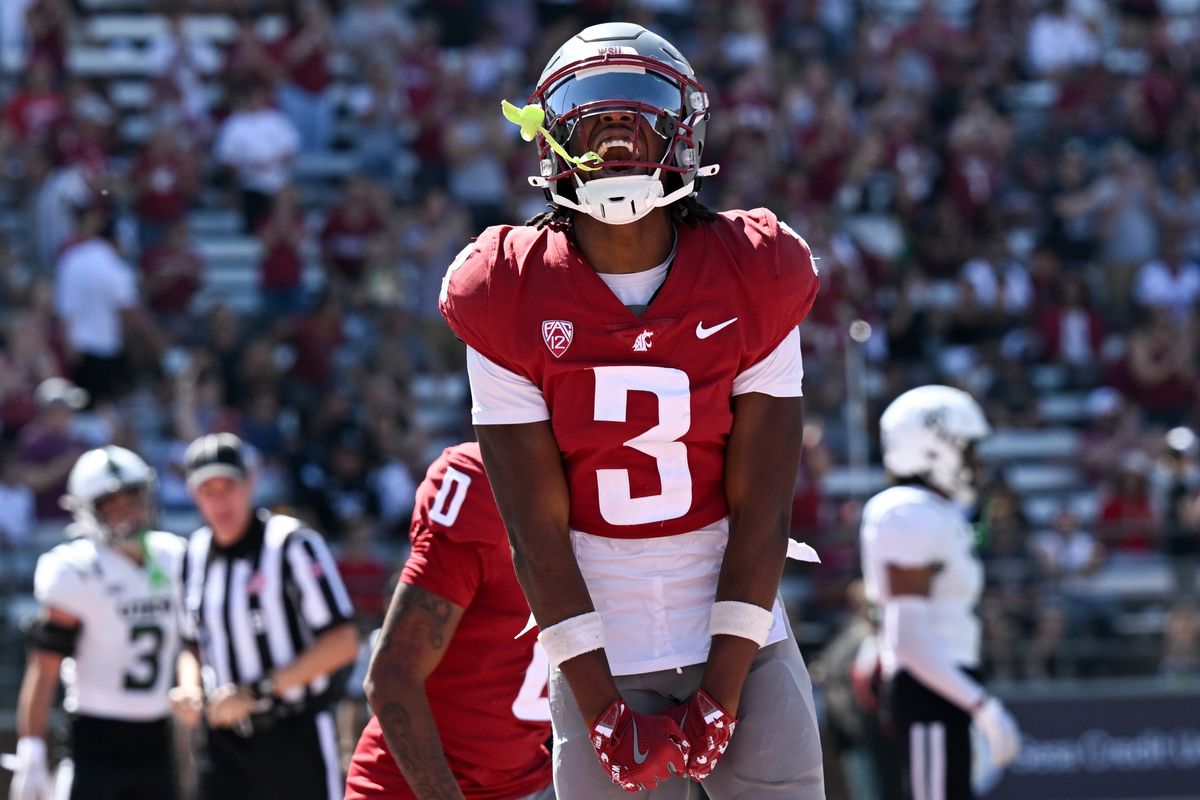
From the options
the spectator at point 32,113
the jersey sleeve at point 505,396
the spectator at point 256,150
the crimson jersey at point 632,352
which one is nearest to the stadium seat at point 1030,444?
the spectator at point 256,150

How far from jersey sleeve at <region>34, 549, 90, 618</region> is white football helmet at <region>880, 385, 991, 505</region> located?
10.0ft

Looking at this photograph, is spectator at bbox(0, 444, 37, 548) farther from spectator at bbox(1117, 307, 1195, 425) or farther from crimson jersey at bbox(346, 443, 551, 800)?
spectator at bbox(1117, 307, 1195, 425)

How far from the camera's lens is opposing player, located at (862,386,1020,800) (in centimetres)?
610

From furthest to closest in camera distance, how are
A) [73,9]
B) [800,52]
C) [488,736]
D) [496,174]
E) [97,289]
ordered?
[800,52]
[73,9]
[496,174]
[97,289]
[488,736]

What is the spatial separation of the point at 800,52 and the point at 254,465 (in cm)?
1024

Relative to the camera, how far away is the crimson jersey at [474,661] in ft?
13.1

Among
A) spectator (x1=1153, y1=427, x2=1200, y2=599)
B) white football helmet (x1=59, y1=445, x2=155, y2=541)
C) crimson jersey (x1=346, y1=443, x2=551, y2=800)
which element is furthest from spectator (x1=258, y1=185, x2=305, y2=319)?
crimson jersey (x1=346, y1=443, x2=551, y2=800)

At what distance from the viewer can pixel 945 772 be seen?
619cm

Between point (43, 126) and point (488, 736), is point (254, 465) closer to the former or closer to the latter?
point (488, 736)

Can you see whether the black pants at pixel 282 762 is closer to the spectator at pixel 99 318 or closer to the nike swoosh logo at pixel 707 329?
the nike swoosh logo at pixel 707 329

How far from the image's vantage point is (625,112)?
131 inches

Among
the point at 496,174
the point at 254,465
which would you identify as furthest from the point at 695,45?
the point at 254,465

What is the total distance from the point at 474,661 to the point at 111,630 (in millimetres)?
3237

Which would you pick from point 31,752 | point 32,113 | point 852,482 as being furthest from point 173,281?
point 31,752
